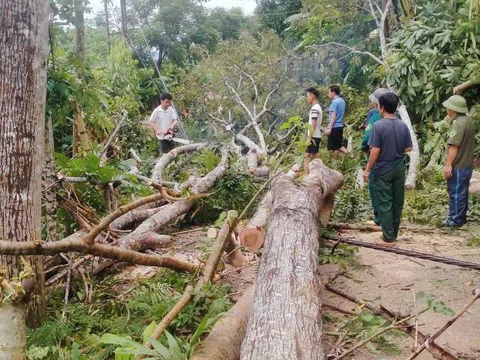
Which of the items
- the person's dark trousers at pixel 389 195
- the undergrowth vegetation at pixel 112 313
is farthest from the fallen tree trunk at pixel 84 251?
the person's dark trousers at pixel 389 195

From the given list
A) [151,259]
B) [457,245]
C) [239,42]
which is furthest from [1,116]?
[239,42]

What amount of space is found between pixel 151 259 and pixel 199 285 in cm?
44

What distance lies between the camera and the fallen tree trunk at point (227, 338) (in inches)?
101

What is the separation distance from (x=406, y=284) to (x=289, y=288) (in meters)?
1.65

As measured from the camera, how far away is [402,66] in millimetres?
10508

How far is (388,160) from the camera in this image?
16.1 ft

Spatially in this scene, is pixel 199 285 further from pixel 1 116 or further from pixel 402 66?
pixel 402 66

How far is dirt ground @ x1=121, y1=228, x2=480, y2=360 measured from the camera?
3.12m

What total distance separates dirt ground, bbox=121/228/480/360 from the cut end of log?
26 centimetres

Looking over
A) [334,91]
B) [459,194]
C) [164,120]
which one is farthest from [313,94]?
[164,120]

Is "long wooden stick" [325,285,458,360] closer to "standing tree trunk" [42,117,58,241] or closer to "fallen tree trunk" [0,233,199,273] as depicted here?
"fallen tree trunk" [0,233,199,273]

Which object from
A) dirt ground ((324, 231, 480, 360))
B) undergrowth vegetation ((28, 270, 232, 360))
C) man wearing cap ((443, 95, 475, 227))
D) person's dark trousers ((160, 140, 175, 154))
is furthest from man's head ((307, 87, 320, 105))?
undergrowth vegetation ((28, 270, 232, 360))

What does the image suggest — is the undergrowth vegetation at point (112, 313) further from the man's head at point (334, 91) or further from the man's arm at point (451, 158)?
the man's head at point (334, 91)

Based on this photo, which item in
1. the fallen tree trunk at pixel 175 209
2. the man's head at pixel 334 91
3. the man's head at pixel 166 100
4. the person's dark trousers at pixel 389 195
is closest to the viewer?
the person's dark trousers at pixel 389 195
